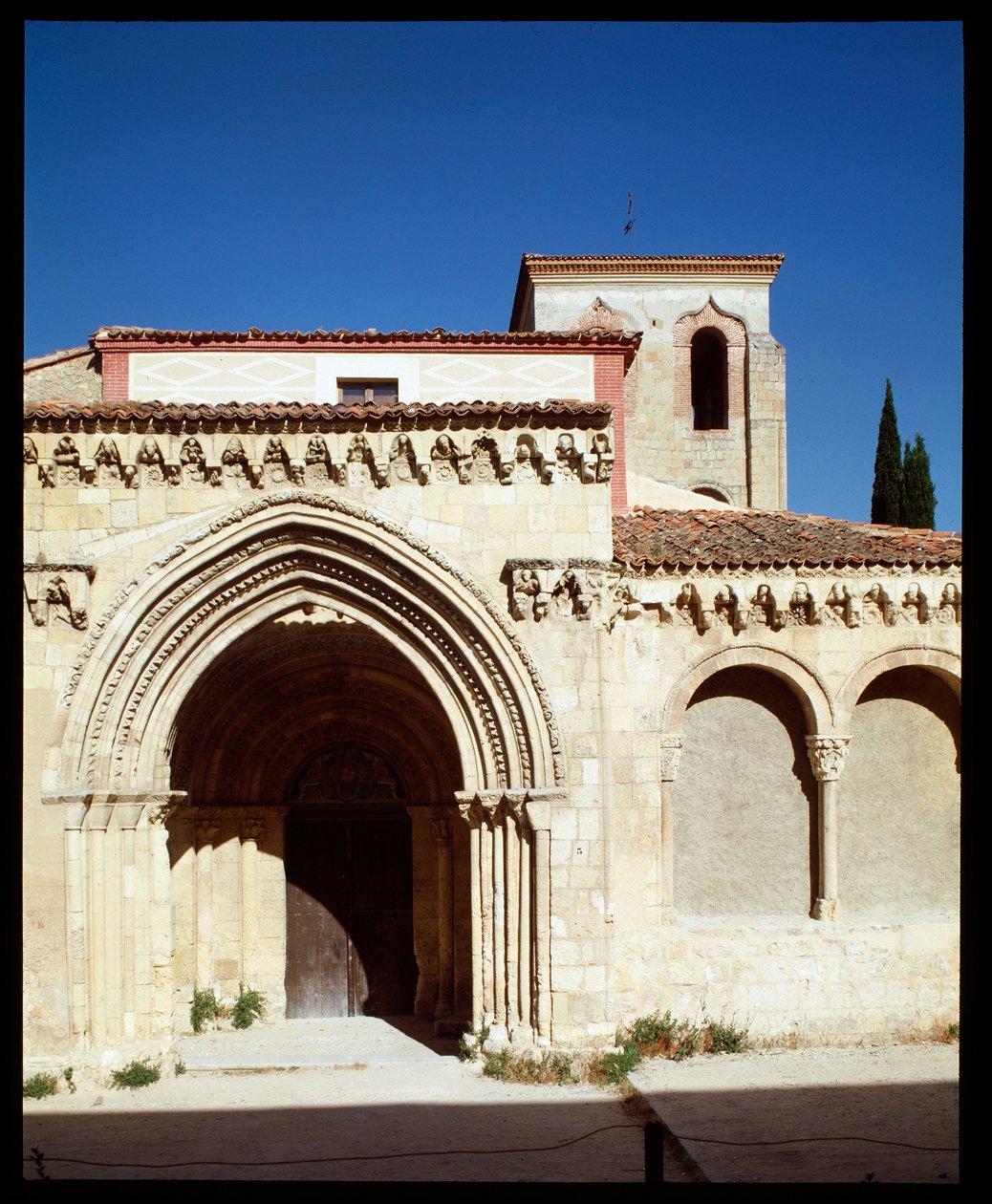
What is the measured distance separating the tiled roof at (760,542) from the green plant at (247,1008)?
6.80m

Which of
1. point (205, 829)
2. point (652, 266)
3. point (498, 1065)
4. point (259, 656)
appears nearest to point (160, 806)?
point (259, 656)

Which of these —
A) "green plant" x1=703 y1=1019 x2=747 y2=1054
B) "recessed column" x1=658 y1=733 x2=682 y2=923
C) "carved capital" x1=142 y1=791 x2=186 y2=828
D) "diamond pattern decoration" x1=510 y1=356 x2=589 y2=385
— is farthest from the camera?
"diamond pattern decoration" x1=510 y1=356 x2=589 y2=385

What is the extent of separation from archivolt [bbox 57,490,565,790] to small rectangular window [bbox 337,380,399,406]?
9.72 feet

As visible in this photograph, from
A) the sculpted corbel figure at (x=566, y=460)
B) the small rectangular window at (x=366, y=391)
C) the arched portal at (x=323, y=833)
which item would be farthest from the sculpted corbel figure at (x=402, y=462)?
the small rectangular window at (x=366, y=391)

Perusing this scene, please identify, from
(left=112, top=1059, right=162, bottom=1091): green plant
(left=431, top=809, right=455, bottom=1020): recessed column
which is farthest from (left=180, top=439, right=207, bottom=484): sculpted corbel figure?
(left=112, top=1059, right=162, bottom=1091): green plant

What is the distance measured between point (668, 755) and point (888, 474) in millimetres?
16009

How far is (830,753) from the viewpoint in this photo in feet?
35.4

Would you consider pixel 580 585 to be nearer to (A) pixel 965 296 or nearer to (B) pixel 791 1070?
(B) pixel 791 1070

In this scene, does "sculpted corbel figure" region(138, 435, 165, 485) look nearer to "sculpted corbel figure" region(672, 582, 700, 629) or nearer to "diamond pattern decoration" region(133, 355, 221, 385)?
"diamond pattern decoration" region(133, 355, 221, 385)

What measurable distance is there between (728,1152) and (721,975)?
2862 millimetres

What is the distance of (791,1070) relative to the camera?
9.59 meters

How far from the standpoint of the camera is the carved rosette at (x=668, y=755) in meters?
10.6

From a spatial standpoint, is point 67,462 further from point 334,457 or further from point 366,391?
point 366,391

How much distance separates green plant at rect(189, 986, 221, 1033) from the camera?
11.5 meters
